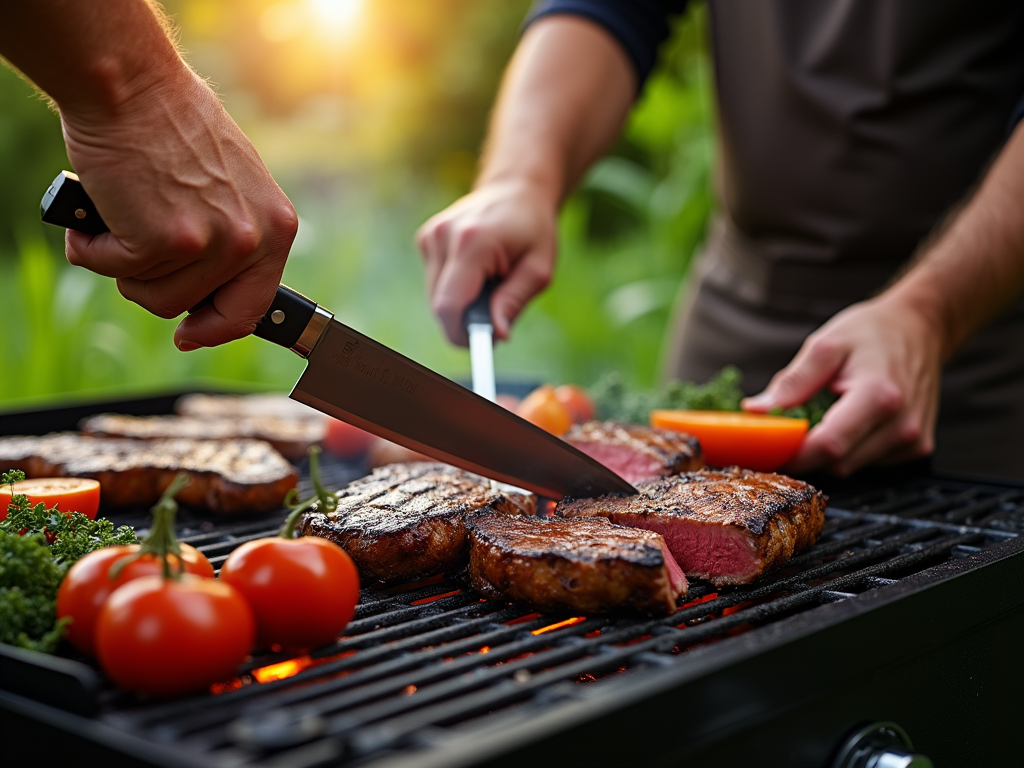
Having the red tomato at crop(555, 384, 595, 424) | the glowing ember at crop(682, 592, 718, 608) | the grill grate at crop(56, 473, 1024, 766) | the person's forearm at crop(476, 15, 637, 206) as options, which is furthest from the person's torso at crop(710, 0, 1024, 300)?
the glowing ember at crop(682, 592, 718, 608)

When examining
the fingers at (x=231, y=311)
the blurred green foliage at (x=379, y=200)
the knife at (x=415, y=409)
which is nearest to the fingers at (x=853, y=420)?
the knife at (x=415, y=409)

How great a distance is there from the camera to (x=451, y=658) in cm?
190

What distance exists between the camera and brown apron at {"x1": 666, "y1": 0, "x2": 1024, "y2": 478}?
382 cm

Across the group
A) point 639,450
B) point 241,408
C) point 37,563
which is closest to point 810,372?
point 639,450

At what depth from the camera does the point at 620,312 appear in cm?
738

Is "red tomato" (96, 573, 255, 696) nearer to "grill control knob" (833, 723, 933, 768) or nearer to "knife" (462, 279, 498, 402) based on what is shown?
"grill control knob" (833, 723, 933, 768)

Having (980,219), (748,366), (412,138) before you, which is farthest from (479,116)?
(980,219)

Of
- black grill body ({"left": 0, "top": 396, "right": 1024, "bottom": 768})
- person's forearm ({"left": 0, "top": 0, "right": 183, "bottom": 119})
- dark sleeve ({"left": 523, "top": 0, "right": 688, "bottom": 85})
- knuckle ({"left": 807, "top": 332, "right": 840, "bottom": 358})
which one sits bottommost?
black grill body ({"left": 0, "top": 396, "right": 1024, "bottom": 768})

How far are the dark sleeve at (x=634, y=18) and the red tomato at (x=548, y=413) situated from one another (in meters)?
1.81

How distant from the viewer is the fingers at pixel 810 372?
317 cm

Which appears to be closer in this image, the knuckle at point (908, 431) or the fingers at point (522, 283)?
the knuckle at point (908, 431)

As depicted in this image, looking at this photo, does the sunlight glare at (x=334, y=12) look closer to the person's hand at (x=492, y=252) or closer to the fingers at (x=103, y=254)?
the person's hand at (x=492, y=252)

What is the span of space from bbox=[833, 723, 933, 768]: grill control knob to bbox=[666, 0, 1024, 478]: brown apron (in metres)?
2.39

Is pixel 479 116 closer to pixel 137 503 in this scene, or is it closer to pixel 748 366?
pixel 748 366
